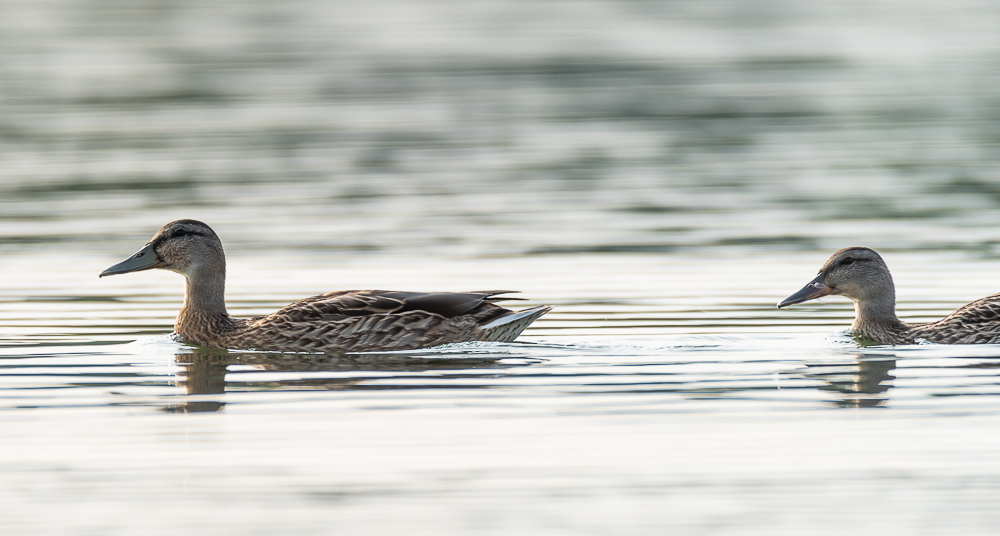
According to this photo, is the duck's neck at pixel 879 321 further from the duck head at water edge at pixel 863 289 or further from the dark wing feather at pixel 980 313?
the dark wing feather at pixel 980 313

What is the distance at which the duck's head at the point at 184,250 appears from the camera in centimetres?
1276

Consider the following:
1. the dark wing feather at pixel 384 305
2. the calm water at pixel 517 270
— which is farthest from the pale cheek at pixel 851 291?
the dark wing feather at pixel 384 305

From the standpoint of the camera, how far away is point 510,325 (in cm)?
1177

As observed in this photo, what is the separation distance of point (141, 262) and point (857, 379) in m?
5.42

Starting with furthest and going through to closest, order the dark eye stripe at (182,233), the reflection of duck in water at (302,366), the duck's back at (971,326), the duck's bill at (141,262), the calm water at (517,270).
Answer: the dark eye stripe at (182,233)
the duck's bill at (141,262)
the duck's back at (971,326)
the reflection of duck in water at (302,366)
the calm water at (517,270)

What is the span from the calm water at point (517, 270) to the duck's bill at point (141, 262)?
0.44 metres

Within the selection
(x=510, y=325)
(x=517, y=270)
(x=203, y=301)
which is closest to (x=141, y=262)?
(x=203, y=301)

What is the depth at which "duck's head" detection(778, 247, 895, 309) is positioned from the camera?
1238 centimetres

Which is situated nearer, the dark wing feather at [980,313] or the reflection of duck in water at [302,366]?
the reflection of duck in water at [302,366]

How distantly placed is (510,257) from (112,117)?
36.9 feet

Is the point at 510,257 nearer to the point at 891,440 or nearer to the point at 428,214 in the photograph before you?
the point at 428,214

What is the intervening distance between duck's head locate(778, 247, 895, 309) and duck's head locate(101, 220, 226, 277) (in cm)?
422

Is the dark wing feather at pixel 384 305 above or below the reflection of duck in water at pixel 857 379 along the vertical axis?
above

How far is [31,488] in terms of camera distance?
802cm
